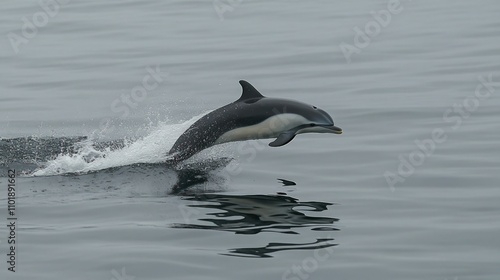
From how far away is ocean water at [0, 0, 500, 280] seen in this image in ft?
35.8

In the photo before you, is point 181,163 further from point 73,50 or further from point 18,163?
point 73,50

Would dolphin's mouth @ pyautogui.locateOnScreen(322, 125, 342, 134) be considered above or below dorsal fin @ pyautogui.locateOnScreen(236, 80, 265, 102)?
below

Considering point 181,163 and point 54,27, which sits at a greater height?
point 54,27

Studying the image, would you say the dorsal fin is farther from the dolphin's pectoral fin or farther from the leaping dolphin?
the dolphin's pectoral fin

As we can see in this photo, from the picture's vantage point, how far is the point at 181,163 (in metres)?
14.8

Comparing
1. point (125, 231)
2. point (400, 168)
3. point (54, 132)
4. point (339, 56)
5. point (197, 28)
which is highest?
point (197, 28)

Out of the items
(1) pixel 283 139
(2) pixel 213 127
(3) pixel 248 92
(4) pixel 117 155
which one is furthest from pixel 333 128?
(4) pixel 117 155

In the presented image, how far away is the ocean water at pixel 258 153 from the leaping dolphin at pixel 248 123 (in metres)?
0.36

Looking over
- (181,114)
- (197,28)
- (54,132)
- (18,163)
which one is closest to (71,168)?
(18,163)

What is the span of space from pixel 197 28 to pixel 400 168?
14.1 metres

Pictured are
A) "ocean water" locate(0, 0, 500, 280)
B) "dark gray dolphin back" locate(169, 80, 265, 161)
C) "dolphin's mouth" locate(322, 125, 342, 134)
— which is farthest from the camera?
"dolphin's mouth" locate(322, 125, 342, 134)

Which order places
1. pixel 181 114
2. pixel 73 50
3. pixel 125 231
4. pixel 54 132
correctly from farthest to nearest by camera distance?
pixel 73 50 → pixel 181 114 → pixel 54 132 → pixel 125 231

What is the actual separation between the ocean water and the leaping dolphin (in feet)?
1.17

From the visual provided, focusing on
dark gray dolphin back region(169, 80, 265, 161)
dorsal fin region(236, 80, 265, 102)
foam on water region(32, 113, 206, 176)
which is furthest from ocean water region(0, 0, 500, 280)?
dorsal fin region(236, 80, 265, 102)
